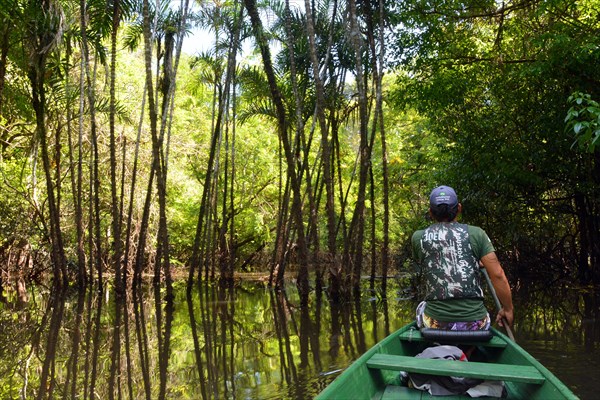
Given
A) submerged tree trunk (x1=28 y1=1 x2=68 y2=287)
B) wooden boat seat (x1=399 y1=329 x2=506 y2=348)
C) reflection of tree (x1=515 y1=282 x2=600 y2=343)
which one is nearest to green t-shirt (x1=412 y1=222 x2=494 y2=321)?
wooden boat seat (x1=399 y1=329 x2=506 y2=348)

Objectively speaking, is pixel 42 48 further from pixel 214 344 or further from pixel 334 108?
pixel 214 344

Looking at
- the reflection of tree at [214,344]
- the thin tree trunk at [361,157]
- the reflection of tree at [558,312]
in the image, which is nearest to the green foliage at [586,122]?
the reflection of tree at [558,312]

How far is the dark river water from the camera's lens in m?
4.90

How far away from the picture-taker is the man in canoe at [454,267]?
3.65 m

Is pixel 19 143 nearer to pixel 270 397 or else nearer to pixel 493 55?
pixel 493 55

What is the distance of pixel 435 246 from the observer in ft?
12.2

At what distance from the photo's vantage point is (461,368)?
Result: 306cm

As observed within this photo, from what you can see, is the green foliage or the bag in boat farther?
the green foliage

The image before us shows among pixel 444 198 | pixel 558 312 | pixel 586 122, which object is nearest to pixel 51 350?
pixel 444 198

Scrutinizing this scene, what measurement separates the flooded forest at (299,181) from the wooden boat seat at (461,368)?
1.33 m

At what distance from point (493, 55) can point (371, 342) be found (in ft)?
24.1

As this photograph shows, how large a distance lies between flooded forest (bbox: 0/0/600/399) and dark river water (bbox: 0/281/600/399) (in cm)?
4

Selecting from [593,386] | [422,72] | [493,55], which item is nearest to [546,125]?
[493,55]

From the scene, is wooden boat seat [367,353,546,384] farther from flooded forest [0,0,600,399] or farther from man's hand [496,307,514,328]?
flooded forest [0,0,600,399]
